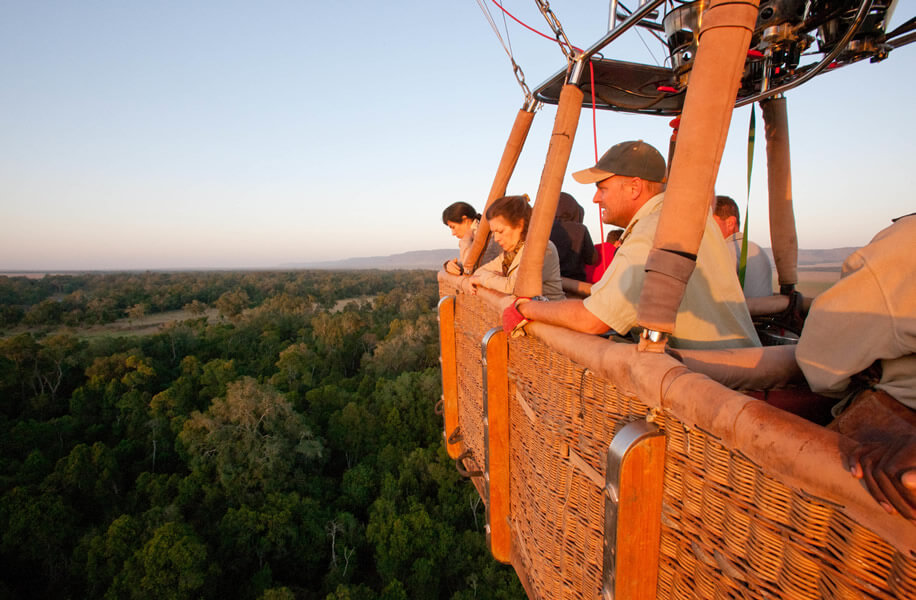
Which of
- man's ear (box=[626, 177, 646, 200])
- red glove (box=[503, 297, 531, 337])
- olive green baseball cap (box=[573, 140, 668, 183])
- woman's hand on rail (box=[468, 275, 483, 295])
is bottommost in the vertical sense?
red glove (box=[503, 297, 531, 337])

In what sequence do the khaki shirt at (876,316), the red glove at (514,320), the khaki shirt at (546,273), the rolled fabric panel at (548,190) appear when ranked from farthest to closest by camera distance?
1. the khaki shirt at (546,273)
2. the rolled fabric panel at (548,190)
3. the red glove at (514,320)
4. the khaki shirt at (876,316)

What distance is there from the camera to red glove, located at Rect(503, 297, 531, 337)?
176 centimetres

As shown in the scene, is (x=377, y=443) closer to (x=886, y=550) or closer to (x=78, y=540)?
(x=78, y=540)

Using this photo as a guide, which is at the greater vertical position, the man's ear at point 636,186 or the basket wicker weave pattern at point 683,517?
A: the man's ear at point 636,186

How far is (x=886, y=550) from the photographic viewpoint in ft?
2.00

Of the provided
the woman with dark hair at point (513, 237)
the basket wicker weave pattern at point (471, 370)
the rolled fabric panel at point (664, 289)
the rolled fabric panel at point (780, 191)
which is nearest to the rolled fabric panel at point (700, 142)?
the rolled fabric panel at point (664, 289)

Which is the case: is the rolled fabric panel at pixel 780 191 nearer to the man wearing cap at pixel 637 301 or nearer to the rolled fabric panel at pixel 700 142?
the man wearing cap at pixel 637 301

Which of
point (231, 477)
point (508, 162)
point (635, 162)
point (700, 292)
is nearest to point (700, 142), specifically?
point (700, 292)

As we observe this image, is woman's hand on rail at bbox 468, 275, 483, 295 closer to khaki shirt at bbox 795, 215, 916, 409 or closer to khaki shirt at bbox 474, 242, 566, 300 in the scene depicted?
khaki shirt at bbox 474, 242, 566, 300

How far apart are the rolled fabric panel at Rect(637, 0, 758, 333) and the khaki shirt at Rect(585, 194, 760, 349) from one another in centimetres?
31

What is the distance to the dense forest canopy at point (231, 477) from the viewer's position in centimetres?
1970

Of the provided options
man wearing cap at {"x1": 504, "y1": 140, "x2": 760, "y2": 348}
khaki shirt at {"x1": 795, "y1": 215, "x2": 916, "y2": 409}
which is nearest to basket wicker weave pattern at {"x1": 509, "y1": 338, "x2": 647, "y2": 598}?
man wearing cap at {"x1": 504, "y1": 140, "x2": 760, "y2": 348}

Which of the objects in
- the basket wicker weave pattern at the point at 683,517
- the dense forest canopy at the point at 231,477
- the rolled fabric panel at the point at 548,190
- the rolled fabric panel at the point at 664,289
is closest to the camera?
the basket wicker weave pattern at the point at 683,517

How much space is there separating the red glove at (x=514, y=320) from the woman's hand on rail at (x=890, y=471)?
119cm
